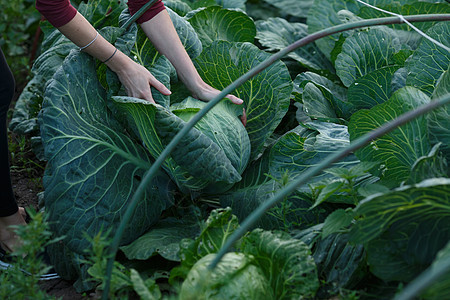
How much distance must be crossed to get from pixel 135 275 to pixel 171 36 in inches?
47.0

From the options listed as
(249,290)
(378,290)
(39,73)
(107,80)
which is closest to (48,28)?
(39,73)

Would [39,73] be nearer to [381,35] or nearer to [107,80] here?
[107,80]

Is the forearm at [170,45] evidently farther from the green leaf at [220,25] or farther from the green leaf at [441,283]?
the green leaf at [441,283]

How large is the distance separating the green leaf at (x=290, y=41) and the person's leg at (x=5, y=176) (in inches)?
61.7

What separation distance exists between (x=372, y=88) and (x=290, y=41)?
1.10 metres

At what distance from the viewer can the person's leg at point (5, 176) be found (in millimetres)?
2217

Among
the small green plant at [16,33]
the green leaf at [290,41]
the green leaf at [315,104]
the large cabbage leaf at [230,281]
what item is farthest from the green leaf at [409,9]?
the small green plant at [16,33]

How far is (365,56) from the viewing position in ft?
8.95

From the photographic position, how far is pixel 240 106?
2.35 m

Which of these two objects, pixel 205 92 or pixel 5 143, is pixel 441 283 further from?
pixel 5 143

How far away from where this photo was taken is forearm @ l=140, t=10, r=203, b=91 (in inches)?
92.4

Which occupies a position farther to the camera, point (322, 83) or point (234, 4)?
point (234, 4)

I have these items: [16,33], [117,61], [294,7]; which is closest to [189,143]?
[117,61]

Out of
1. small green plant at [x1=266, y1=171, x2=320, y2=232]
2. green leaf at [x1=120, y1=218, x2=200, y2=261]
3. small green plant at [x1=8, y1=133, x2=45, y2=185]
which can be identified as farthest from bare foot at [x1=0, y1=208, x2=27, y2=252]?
small green plant at [x1=266, y1=171, x2=320, y2=232]
